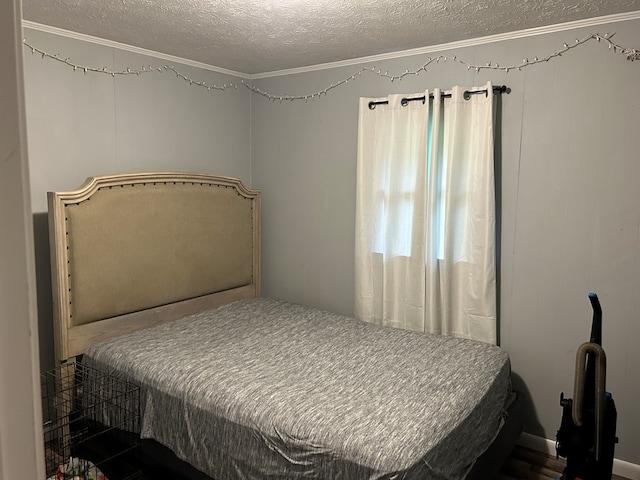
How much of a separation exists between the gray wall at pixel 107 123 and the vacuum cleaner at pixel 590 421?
2764 mm

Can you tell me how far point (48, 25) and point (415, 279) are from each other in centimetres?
265

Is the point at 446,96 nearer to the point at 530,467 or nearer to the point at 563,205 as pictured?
the point at 563,205

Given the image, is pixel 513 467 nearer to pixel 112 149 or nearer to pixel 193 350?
pixel 193 350

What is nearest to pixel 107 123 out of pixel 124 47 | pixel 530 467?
pixel 124 47

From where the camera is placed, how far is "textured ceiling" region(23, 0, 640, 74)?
8.00ft

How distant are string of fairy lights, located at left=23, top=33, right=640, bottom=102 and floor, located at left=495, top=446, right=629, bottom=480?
223cm

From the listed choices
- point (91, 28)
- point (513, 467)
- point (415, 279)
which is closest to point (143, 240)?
point (91, 28)

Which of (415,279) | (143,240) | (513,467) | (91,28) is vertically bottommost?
(513,467)

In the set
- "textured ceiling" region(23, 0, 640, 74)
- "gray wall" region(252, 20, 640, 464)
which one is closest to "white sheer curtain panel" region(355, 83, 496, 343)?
"gray wall" region(252, 20, 640, 464)

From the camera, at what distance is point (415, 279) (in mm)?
3277

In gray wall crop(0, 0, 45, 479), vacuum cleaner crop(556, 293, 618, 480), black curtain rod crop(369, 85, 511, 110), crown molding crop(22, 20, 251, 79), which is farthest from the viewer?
black curtain rod crop(369, 85, 511, 110)

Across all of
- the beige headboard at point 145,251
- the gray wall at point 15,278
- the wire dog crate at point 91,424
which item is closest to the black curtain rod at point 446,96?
the beige headboard at point 145,251

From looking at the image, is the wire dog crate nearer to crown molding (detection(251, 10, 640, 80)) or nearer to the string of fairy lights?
the string of fairy lights

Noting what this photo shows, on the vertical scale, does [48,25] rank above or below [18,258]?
above
